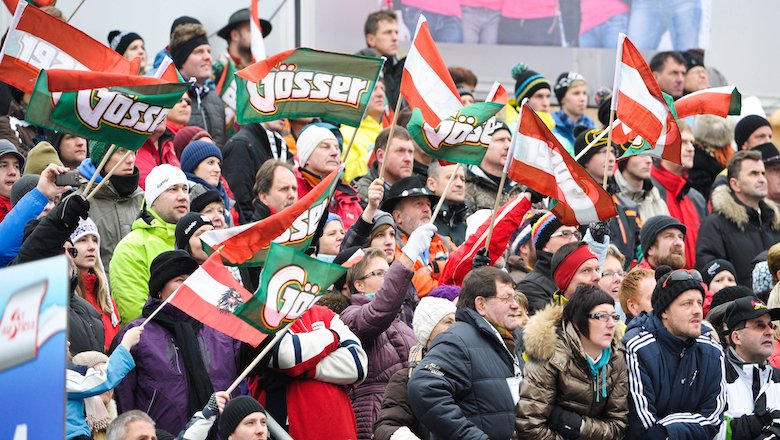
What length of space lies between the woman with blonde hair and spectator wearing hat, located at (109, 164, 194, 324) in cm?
15

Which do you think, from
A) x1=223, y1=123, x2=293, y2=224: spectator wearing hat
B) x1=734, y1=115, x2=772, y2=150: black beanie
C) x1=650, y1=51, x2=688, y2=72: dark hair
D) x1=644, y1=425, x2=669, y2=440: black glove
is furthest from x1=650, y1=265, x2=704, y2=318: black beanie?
x1=650, y1=51, x2=688, y2=72: dark hair

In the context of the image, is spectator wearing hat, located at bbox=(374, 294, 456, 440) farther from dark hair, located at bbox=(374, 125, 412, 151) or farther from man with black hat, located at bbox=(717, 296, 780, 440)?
dark hair, located at bbox=(374, 125, 412, 151)

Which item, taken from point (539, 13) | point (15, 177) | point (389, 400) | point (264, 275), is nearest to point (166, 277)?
point (264, 275)

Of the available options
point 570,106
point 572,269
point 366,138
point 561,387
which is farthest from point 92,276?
point 570,106

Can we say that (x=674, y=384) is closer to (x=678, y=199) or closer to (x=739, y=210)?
(x=739, y=210)

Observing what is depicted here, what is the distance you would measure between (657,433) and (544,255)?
1864 millimetres

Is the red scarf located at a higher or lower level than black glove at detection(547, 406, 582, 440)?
higher

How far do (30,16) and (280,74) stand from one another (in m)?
1.63

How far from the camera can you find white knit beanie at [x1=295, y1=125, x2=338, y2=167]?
11.7 meters

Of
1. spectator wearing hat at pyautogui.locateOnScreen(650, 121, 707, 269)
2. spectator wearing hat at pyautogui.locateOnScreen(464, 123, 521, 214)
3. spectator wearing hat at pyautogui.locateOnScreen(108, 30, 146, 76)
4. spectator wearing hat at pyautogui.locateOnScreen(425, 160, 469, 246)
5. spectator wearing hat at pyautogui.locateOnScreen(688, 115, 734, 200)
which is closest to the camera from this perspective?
spectator wearing hat at pyautogui.locateOnScreen(425, 160, 469, 246)

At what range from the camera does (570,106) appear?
15.4 m

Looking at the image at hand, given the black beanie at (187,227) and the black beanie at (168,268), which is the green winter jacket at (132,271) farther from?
the black beanie at (168,268)

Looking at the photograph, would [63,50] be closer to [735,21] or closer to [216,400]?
[216,400]

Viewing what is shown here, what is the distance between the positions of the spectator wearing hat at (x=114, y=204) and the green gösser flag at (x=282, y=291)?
2.54 meters
